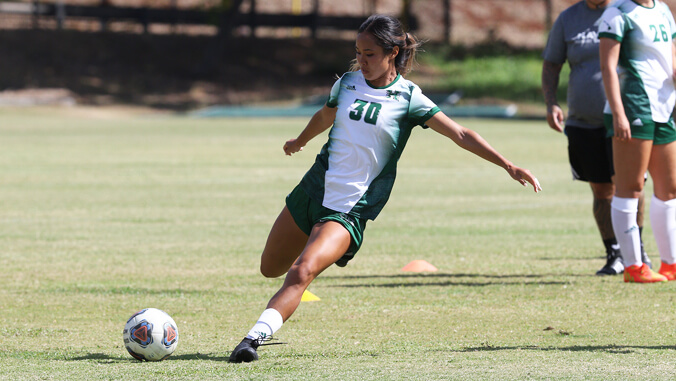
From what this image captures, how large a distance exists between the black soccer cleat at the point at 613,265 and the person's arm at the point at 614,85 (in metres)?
1.60

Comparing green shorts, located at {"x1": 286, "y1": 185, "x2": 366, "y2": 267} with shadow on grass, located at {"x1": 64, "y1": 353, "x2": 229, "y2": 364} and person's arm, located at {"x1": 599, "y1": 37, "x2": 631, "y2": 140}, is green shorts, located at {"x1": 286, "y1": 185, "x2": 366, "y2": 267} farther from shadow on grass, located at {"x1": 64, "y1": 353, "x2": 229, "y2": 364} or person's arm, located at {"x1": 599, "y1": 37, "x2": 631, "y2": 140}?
person's arm, located at {"x1": 599, "y1": 37, "x2": 631, "y2": 140}

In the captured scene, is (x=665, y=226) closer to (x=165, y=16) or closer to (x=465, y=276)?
(x=465, y=276)

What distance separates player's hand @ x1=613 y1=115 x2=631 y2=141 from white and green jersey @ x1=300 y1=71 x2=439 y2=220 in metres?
2.04

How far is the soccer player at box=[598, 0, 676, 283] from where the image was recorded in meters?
7.66

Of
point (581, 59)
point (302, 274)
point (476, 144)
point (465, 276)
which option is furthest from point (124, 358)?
point (581, 59)

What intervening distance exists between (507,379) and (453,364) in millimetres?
464

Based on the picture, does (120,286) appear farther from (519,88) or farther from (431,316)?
(519,88)

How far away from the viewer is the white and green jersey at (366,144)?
5773 mm

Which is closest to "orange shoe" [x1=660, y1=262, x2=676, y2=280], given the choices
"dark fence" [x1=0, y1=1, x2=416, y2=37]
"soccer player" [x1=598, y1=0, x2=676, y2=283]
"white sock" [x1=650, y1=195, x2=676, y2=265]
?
"white sock" [x1=650, y1=195, x2=676, y2=265]

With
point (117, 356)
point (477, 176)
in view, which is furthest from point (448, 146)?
point (117, 356)

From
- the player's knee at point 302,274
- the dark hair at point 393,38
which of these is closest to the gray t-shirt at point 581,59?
the dark hair at point 393,38

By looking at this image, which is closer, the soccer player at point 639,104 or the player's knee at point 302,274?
the player's knee at point 302,274

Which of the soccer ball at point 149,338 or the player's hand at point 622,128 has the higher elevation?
the player's hand at point 622,128

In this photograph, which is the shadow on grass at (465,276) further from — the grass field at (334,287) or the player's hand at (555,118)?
the player's hand at (555,118)
